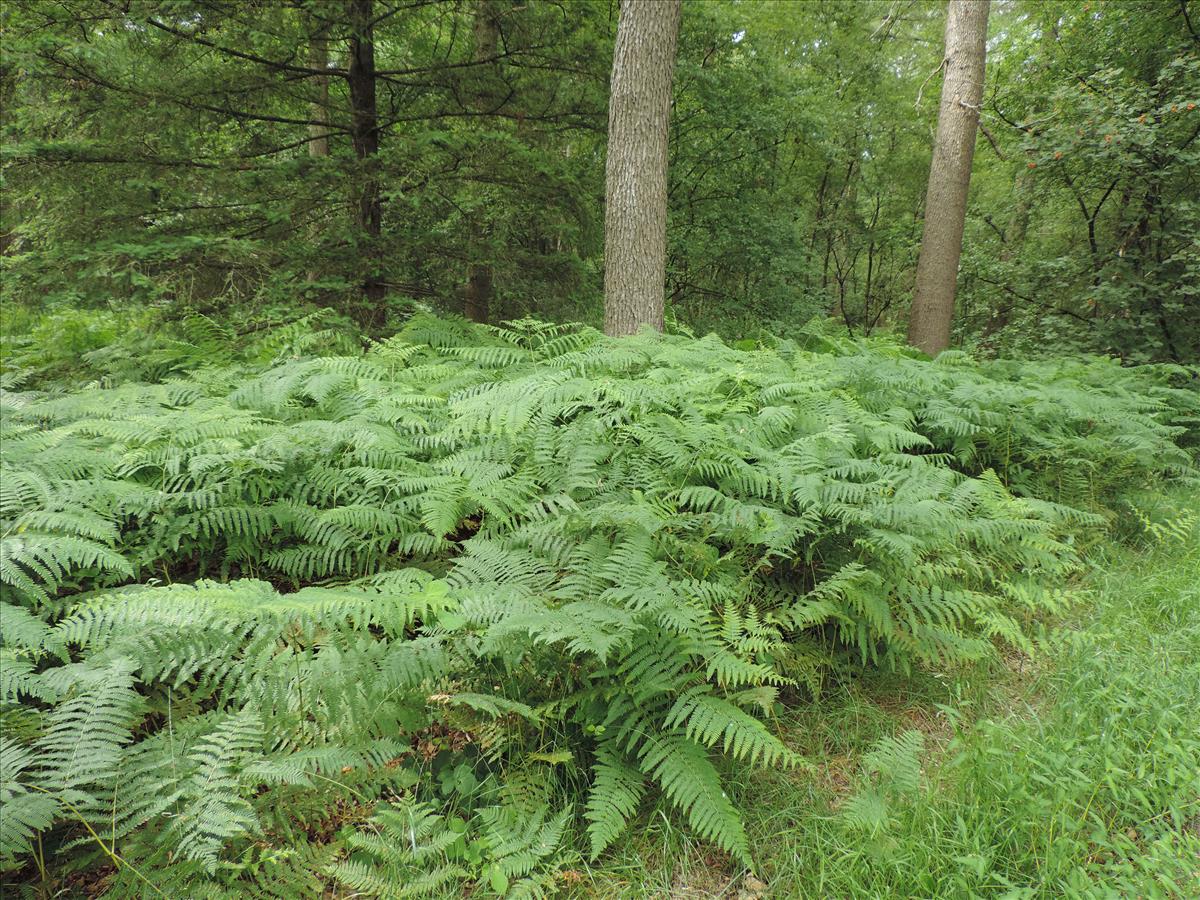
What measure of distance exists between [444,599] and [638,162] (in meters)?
5.02

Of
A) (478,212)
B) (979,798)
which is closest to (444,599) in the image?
(979,798)

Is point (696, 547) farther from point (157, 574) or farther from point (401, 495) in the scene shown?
point (157, 574)

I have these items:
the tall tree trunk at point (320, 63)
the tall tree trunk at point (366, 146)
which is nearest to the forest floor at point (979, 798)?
the tall tree trunk at point (366, 146)

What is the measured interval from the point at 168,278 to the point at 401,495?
12.8 ft

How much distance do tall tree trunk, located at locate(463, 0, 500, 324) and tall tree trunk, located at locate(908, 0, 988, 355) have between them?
5.66 metres

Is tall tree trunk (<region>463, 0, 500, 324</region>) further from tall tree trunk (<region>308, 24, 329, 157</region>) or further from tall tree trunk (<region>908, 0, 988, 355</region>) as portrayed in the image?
tall tree trunk (<region>908, 0, 988, 355</region>)

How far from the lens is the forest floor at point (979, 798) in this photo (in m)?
1.73

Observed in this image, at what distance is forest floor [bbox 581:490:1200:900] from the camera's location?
1.73 m

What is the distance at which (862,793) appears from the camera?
2.01 m

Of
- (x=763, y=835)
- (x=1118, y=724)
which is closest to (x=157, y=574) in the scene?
(x=763, y=835)

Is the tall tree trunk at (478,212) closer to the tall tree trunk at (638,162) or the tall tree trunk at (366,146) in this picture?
the tall tree trunk at (366,146)

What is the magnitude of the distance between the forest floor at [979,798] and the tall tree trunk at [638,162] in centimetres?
395

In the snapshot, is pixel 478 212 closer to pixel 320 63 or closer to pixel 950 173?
pixel 320 63

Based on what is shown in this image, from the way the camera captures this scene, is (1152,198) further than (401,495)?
Yes
